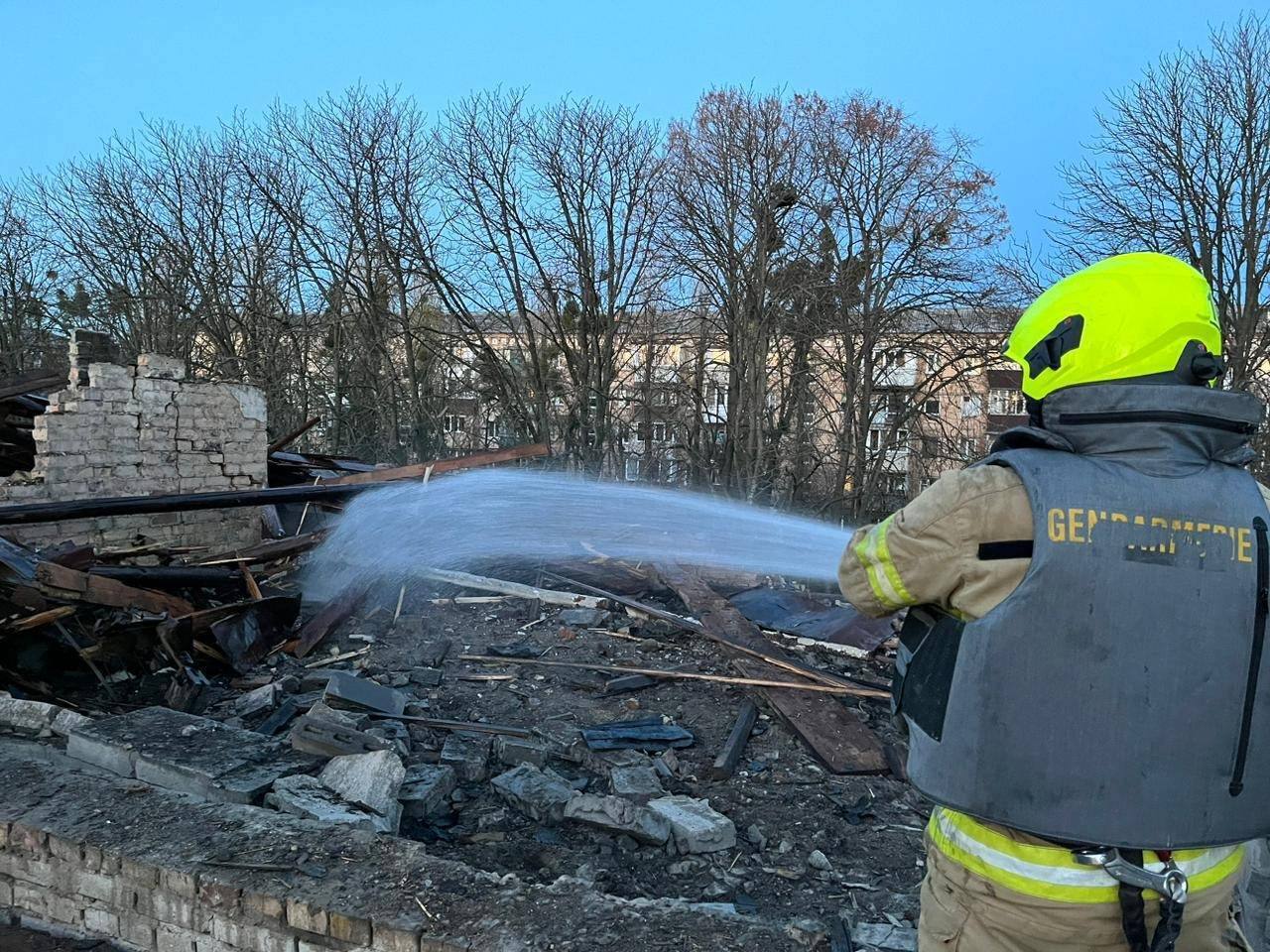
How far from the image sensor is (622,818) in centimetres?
430

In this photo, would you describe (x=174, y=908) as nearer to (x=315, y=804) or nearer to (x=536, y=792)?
(x=315, y=804)

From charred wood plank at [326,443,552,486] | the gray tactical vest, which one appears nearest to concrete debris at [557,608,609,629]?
charred wood plank at [326,443,552,486]

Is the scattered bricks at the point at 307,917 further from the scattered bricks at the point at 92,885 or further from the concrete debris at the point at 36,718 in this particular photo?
the concrete debris at the point at 36,718

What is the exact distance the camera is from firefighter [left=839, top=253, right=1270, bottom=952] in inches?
63.0

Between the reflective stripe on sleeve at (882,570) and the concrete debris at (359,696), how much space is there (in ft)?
14.4

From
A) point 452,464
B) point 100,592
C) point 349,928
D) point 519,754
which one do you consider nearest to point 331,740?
point 519,754

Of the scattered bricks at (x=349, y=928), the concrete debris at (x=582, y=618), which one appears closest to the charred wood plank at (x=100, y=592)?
the concrete debris at (x=582, y=618)

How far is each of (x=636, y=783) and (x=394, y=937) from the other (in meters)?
2.22

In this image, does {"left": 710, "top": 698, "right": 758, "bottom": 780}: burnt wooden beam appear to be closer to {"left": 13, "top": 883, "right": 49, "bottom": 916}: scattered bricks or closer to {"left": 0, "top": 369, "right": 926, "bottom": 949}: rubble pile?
{"left": 0, "top": 369, "right": 926, "bottom": 949}: rubble pile

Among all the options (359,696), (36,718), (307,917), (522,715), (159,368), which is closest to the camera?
(307,917)

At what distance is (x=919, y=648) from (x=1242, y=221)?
57.7ft

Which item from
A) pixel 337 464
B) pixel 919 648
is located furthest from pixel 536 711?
pixel 337 464

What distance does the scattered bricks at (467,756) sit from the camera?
16.0 feet

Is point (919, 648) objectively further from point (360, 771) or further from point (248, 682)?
point (248, 682)
